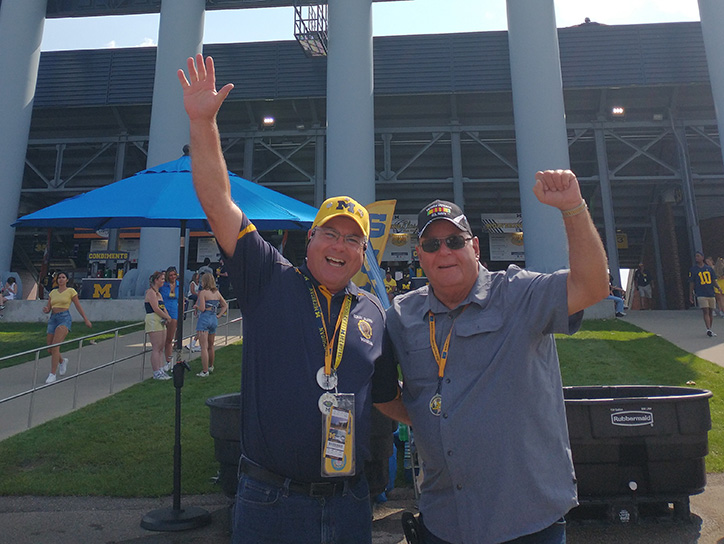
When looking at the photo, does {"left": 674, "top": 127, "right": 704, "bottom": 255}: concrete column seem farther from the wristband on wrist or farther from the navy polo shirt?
the navy polo shirt

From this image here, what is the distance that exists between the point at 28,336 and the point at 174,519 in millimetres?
11820

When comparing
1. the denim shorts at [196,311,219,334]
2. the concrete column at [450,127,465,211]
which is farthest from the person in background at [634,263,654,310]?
the denim shorts at [196,311,219,334]

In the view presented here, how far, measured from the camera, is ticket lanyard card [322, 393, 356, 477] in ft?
6.27

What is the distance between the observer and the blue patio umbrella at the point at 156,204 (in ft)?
15.2

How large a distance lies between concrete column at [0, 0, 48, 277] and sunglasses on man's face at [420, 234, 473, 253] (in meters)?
23.5

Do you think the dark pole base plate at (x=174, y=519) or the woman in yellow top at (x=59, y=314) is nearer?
the dark pole base plate at (x=174, y=519)

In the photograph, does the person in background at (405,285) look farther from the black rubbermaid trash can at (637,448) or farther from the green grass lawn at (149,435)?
the black rubbermaid trash can at (637,448)

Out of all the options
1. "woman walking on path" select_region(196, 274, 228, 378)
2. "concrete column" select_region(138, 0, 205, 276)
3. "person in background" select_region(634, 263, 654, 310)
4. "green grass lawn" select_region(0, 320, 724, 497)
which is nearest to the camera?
"green grass lawn" select_region(0, 320, 724, 497)

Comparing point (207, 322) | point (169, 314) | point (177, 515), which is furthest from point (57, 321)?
point (177, 515)

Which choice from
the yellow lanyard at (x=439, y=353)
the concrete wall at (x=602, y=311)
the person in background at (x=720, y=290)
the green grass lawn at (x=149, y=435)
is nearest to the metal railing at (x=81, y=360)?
the green grass lawn at (x=149, y=435)

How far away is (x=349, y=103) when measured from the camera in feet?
54.6

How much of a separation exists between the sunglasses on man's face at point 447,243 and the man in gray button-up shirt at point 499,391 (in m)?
0.02

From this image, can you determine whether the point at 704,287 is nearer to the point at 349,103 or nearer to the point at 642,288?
the point at 642,288

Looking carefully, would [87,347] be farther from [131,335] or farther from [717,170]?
[717,170]
